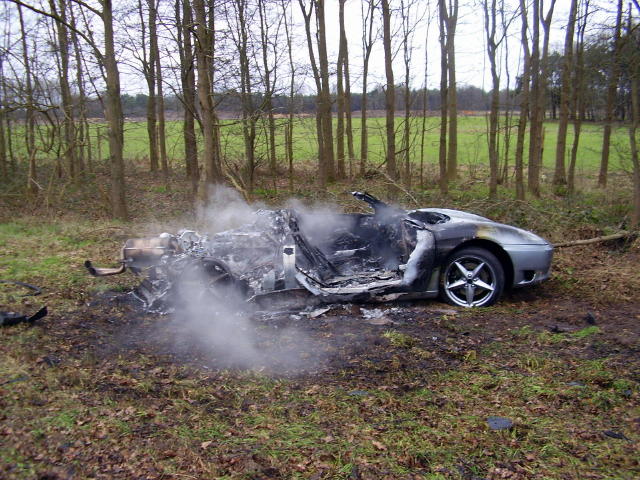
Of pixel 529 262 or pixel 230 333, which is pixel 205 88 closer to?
pixel 230 333

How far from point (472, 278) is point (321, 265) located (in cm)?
176

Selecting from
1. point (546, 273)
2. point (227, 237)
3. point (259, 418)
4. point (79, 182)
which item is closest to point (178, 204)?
point (79, 182)

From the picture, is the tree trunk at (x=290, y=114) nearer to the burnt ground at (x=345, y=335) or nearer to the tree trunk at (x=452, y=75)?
the tree trunk at (x=452, y=75)

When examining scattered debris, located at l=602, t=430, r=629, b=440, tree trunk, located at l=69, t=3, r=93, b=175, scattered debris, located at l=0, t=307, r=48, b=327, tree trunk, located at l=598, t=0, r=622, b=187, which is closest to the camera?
scattered debris, located at l=602, t=430, r=629, b=440

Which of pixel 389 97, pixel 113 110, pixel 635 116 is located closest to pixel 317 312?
pixel 635 116

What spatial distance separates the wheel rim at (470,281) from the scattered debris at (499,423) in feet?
8.24

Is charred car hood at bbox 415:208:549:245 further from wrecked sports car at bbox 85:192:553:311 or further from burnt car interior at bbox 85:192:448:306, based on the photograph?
burnt car interior at bbox 85:192:448:306

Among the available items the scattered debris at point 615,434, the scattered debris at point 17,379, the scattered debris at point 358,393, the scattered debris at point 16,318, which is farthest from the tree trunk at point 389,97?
the scattered debris at point 17,379

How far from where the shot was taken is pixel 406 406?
3.49 metres

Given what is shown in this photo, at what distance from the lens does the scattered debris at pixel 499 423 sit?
3.12m

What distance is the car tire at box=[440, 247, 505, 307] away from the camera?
5648 mm

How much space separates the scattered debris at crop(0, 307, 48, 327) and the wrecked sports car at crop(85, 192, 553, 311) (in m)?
0.78

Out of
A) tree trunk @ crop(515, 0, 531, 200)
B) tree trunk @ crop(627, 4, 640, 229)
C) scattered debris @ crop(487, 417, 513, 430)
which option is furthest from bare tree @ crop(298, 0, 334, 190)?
scattered debris @ crop(487, 417, 513, 430)

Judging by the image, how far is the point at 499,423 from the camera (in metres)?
3.18
